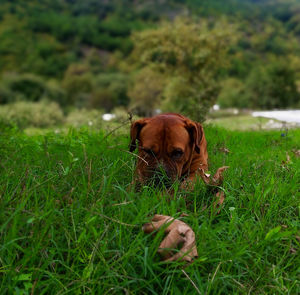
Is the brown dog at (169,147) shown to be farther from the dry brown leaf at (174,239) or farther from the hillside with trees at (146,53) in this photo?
the hillside with trees at (146,53)

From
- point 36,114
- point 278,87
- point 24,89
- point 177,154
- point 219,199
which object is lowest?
point 24,89

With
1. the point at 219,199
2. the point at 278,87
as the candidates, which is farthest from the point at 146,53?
the point at 219,199

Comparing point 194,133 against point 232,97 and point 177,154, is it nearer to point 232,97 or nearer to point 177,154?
point 177,154

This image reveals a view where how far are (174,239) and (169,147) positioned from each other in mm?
1377

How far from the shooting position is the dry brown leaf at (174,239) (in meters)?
1.69

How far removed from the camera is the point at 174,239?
1.76m

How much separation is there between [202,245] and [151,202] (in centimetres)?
52

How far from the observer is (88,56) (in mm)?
87875

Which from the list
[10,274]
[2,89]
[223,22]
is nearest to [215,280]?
[10,274]

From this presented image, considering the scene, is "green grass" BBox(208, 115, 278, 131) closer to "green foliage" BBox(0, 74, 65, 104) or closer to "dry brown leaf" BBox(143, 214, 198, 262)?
"dry brown leaf" BBox(143, 214, 198, 262)

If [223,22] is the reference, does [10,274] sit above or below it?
above

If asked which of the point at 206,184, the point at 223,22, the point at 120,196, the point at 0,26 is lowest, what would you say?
the point at 0,26

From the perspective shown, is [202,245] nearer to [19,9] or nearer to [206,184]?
[206,184]

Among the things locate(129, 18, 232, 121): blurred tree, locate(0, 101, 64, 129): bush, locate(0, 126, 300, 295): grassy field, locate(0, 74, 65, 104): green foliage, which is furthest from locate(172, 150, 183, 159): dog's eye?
locate(0, 74, 65, 104): green foliage
